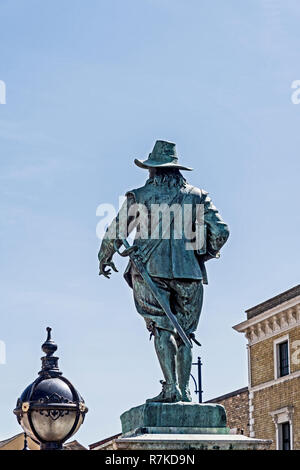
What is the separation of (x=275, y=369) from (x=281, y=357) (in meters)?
0.66

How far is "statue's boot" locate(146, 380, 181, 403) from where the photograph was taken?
11727 millimetres

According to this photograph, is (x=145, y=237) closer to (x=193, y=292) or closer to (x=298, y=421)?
(x=193, y=292)

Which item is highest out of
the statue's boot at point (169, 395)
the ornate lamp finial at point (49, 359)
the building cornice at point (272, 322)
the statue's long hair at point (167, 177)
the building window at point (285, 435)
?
the building cornice at point (272, 322)

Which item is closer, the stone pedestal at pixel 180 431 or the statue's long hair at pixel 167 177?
the stone pedestal at pixel 180 431

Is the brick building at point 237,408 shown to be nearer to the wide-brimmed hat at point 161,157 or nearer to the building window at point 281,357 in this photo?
the building window at point 281,357

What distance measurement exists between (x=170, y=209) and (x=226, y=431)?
2.07m

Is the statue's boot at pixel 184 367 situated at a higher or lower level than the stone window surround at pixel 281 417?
lower

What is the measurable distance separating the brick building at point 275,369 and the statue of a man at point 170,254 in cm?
4928

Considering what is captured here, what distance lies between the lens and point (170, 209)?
12195mm

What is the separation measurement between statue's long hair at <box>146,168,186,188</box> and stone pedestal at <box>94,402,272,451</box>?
6.92 feet

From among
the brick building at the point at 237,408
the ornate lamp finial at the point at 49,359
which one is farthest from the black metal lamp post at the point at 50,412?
the brick building at the point at 237,408

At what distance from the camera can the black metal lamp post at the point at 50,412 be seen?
13.7 meters
